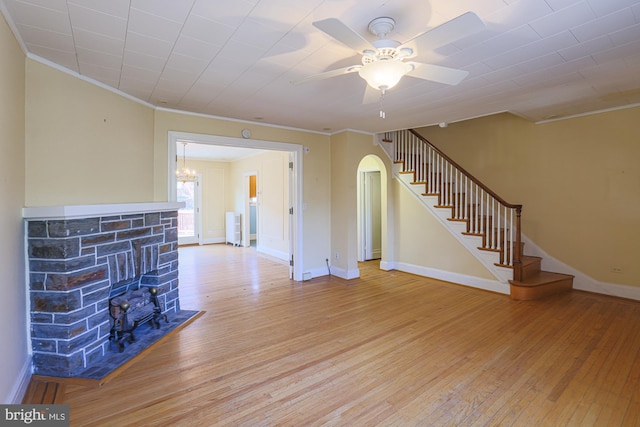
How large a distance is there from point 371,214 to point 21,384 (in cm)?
570

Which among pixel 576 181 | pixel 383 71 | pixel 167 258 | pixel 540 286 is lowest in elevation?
pixel 540 286

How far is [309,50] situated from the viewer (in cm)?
231

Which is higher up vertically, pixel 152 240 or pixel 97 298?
pixel 152 240

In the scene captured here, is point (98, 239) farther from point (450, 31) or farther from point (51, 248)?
point (450, 31)

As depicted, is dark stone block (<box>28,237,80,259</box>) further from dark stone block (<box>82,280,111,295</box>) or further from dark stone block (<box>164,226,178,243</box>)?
dark stone block (<box>164,226,178,243</box>)

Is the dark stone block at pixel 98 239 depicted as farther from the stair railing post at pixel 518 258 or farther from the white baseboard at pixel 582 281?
the white baseboard at pixel 582 281

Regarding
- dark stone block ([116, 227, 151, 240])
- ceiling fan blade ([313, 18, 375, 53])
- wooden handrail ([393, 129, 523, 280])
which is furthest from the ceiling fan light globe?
wooden handrail ([393, 129, 523, 280])

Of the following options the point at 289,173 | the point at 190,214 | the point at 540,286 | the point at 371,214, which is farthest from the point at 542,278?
the point at 190,214

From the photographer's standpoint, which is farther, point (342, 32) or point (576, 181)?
point (576, 181)

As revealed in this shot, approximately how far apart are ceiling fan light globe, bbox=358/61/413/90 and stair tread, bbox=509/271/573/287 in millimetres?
3559

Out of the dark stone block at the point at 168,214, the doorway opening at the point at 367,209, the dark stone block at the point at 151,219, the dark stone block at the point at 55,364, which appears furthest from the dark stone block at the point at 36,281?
the doorway opening at the point at 367,209

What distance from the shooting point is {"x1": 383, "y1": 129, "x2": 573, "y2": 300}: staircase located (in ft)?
14.0

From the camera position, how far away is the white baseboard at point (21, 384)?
6.46ft

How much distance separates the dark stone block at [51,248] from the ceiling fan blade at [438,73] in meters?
2.80
